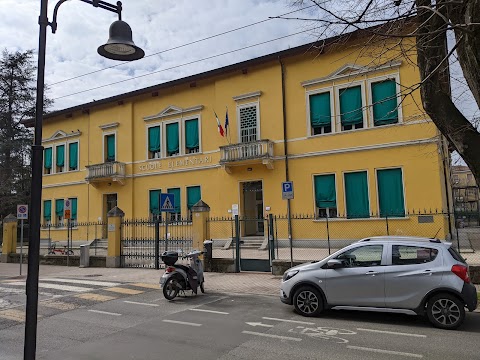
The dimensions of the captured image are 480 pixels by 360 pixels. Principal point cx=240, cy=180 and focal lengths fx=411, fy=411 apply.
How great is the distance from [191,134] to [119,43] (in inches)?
831

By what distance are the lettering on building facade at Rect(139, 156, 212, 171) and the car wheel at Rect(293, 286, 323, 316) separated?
17.4m

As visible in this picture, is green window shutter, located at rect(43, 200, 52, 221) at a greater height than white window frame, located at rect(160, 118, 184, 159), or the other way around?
white window frame, located at rect(160, 118, 184, 159)

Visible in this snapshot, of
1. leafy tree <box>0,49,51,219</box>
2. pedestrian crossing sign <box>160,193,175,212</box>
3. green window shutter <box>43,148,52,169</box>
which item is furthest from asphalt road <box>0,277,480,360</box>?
leafy tree <box>0,49,51,219</box>

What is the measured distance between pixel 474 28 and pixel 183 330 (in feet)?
22.9

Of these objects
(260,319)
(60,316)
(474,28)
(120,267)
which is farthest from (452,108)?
(120,267)

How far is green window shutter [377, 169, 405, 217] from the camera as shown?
19781 mm

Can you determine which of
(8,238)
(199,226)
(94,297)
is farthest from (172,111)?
(94,297)

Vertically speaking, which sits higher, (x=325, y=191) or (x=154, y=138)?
(x=154, y=138)

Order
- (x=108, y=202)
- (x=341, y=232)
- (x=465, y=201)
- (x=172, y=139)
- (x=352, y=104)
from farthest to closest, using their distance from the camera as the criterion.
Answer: (x=465, y=201), (x=108, y=202), (x=172, y=139), (x=352, y=104), (x=341, y=232)

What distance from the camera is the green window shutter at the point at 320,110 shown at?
21938mm

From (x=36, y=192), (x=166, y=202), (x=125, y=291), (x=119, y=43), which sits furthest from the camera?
(x=166, y=202)

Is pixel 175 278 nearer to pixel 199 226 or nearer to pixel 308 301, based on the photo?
pixel 308 301

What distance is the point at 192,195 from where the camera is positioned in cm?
2630

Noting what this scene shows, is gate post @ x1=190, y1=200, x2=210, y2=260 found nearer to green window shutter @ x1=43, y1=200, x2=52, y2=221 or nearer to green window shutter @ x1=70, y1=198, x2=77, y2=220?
green window shutter @ x1=70, y1=198, x2=77, y2=220
